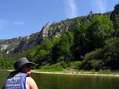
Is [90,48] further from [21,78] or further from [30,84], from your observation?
[30,84]

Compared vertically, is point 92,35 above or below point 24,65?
above

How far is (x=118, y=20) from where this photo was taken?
11506cm

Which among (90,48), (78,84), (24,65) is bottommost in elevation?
(78,84)

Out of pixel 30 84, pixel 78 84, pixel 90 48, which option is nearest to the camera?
pixel 30 84

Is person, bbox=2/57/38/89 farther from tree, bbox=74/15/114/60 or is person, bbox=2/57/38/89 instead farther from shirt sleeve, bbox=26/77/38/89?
tree, bbox=74/15/114/60

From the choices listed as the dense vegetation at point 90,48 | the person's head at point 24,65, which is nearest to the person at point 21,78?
the person's head at point 24,65

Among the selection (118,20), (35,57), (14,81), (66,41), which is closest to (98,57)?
(118,20)

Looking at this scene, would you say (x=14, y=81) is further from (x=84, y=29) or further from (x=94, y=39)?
(x=84, y=29)

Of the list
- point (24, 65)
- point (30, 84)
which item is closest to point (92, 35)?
point (24, 65)

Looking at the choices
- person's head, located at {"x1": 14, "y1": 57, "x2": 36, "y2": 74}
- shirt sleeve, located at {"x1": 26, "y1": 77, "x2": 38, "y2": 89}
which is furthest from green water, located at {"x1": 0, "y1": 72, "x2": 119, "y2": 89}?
shirt sleeve, located at {"x1": 26, "y1": 77, "x2": 38, "y2": 89}

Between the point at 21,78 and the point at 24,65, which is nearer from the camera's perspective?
the point at 21,78

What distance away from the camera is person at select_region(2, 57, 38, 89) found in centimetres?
632

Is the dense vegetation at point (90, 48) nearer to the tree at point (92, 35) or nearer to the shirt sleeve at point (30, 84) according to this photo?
the tree at point (92, 35)

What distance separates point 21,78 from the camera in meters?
6.43
